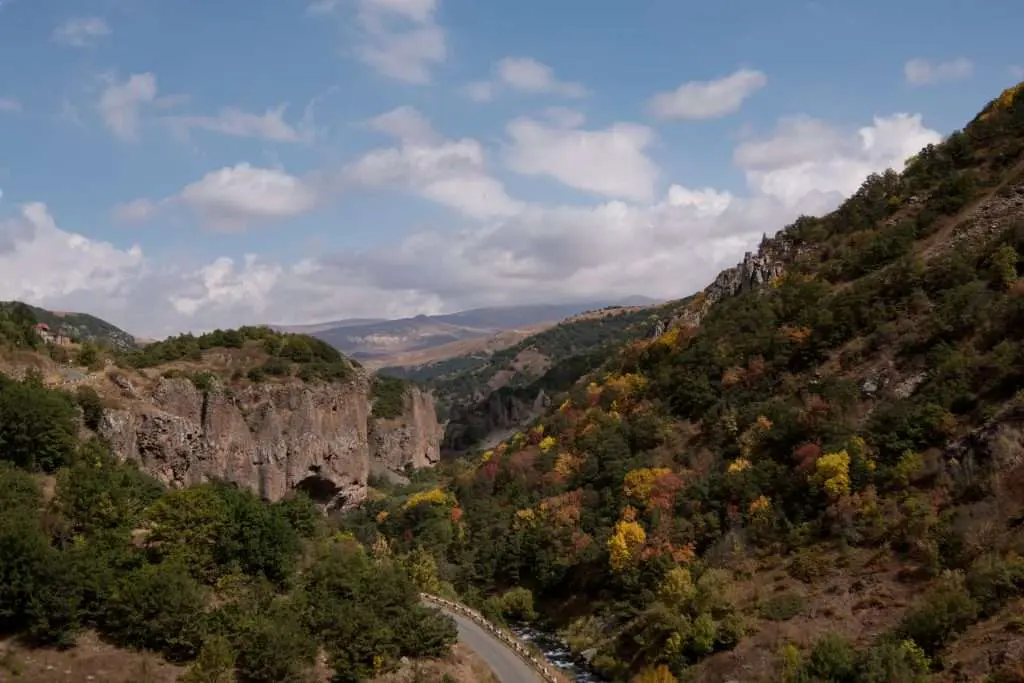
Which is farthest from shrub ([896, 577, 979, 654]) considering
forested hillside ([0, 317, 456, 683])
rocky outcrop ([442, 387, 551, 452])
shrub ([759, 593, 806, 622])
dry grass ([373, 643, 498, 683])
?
rocky outcrop ([442, 387, 551, 452])

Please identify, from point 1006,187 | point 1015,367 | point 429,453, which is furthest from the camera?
point 429,453

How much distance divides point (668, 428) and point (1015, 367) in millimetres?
19808

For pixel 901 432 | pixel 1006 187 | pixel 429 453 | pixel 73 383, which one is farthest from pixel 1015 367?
pixel 429 453

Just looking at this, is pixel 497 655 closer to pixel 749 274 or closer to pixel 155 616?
pixel 155 616

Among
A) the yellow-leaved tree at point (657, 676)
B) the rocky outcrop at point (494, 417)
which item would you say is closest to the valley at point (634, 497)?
the yellow-leaved tree at point (657, 676)

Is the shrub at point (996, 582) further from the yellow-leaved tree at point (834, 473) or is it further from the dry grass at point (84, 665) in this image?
the dry grass at point (84, 665)

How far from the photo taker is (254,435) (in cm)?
4428

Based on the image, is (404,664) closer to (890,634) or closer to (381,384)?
(890,634)

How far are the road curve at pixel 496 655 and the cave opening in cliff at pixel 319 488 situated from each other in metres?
19.3

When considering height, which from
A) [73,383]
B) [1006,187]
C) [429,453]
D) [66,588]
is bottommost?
[429,453]

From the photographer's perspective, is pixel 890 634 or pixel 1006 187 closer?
pixel 890 634

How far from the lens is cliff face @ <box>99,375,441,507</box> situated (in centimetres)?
3653

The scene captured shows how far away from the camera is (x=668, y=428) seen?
46594mm

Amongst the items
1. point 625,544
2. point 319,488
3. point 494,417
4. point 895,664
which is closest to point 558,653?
point 625,544
